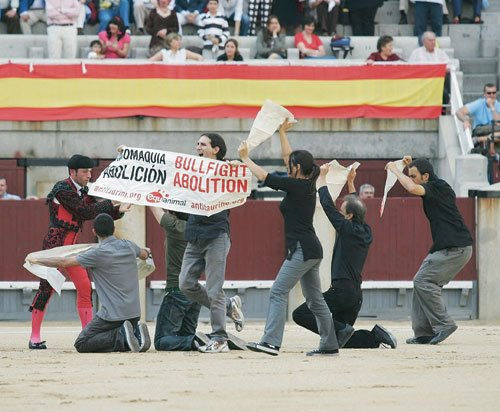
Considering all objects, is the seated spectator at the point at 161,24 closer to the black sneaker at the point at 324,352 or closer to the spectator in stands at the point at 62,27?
the spectator in stands at the point at 62,27

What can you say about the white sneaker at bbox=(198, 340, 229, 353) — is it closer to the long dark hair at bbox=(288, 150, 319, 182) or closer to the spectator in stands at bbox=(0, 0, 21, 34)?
the long dark hair at bbox=(288, 150, 319, 182)

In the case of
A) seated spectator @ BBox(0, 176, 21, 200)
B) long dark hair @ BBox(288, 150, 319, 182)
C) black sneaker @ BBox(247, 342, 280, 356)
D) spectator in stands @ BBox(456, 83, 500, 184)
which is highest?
long dark hair @ BBox(288, 150, 319, 182)

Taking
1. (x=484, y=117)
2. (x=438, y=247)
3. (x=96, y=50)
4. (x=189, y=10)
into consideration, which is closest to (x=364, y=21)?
(x=189, y=10)

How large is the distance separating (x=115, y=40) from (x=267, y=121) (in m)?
9.40

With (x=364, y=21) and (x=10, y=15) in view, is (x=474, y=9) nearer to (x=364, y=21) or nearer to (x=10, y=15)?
(x=364, y=21)

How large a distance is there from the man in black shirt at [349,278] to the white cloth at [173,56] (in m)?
8.19

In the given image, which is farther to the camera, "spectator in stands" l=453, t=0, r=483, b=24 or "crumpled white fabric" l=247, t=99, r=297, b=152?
"spectator in stands" l=453, t=0, r=483, b=24

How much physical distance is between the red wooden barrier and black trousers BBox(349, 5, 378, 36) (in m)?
4.90

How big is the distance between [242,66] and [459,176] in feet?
10.5

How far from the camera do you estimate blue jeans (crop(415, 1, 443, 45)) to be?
22.8 m

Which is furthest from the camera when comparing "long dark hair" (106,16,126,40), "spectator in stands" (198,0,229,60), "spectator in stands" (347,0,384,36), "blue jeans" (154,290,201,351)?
"spectator in stands" (347,0,384,36)

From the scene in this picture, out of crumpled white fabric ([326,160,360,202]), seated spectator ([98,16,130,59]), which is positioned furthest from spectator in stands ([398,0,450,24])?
crumpled white fabric ([326,160,360,202])

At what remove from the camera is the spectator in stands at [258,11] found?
74.7 ft

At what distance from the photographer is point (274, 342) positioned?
12344mm
